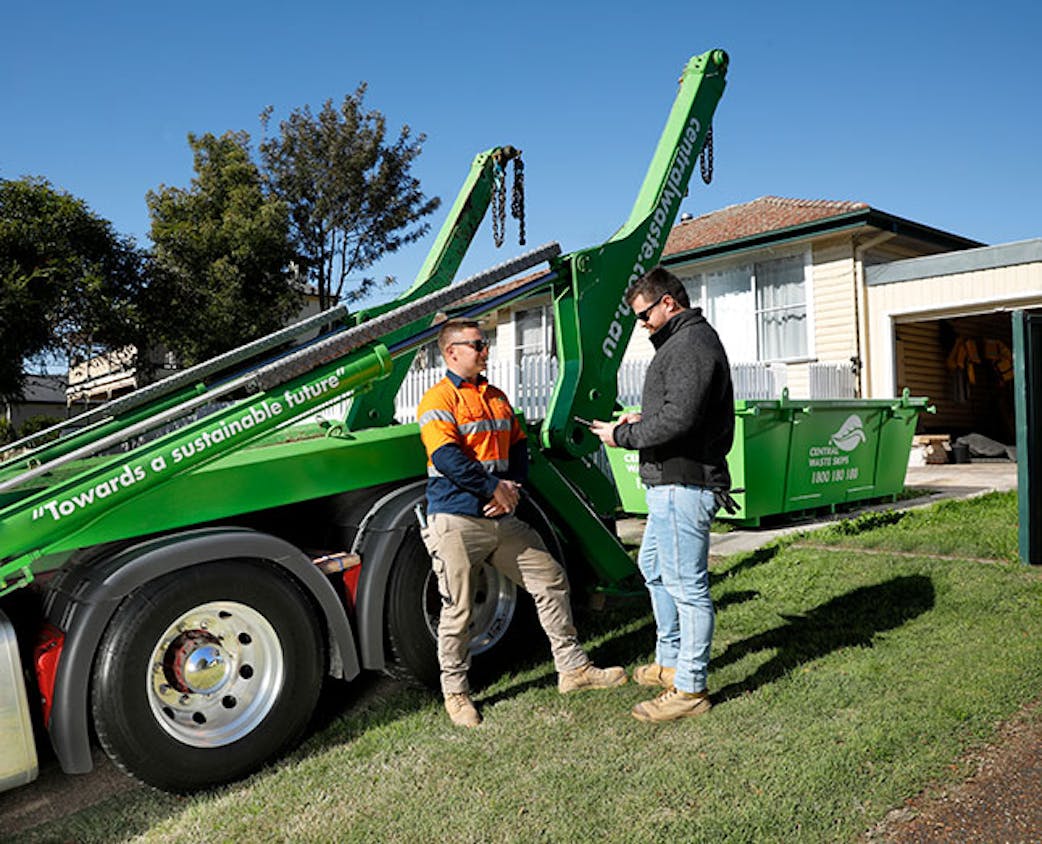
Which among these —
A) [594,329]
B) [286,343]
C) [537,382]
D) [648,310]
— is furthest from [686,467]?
[537,382]

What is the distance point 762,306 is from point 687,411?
48.2ft

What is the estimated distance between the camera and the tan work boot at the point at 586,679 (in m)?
4.05

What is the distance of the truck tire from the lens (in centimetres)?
391

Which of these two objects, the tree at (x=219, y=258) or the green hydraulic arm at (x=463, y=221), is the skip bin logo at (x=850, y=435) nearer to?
the green hydraulic arm at (x=463, y=221)

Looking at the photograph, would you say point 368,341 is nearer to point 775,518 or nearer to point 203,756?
point 203,756

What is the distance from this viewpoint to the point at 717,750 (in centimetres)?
337

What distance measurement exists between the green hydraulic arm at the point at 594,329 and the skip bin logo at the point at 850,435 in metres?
4.74

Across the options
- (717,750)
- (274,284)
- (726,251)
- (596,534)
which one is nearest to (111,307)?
(274,284)

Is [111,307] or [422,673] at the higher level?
[111,307]

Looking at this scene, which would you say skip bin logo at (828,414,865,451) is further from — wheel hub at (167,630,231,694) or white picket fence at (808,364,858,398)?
wheel hub at (167,630,231,694)

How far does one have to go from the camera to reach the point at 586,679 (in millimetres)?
4074

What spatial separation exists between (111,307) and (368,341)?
17698 mm

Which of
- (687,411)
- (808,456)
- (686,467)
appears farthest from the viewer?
(808,456)

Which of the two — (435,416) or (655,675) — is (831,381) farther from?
(435,416)
